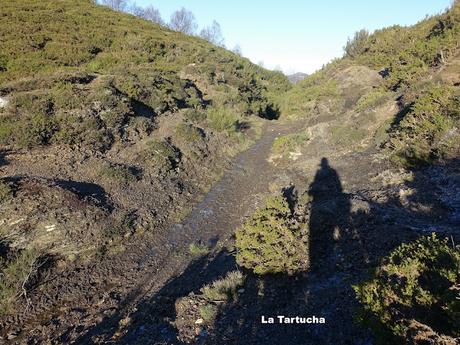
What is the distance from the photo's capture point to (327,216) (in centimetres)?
855

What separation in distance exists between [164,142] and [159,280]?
25.1 ft

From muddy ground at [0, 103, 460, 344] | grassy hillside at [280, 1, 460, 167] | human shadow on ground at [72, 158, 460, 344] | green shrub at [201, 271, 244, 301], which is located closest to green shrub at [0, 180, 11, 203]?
muddy ground at [0, 103, 460, 344]

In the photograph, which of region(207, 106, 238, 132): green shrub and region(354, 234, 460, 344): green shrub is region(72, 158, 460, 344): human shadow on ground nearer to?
region(354, 234, 460, 344): green shrub

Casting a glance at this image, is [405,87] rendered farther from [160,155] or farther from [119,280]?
[119,280]

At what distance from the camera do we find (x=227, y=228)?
10.7 m

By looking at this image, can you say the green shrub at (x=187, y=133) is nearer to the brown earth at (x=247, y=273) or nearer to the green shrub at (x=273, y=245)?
the brown earth at (x=247, y=273)

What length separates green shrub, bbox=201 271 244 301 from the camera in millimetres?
6688

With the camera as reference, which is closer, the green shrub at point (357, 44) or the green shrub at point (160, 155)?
the green shrub at point (160, 155)

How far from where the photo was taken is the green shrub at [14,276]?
22.9 ft

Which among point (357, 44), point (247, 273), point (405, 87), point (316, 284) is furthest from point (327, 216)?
point (357, 44)

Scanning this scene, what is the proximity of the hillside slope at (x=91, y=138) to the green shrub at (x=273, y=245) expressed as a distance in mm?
3905

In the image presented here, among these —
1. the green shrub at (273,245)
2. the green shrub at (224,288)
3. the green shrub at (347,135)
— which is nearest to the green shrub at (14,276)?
the green shrub at (224,288)

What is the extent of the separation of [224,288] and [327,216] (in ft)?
11.4

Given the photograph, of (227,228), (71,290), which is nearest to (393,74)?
(227,228)
